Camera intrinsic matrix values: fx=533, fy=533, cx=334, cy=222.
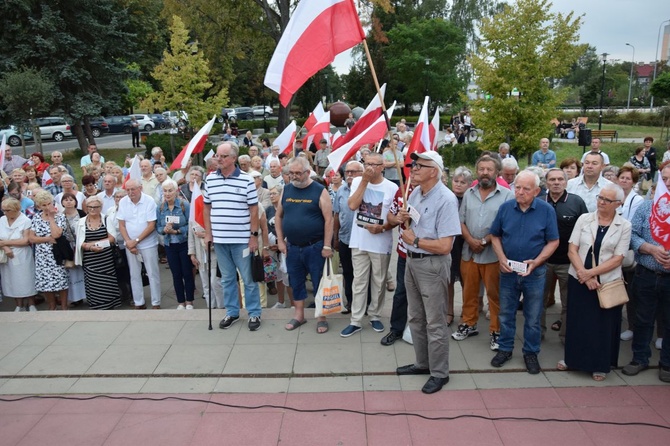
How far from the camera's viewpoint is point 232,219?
5934 millimetres

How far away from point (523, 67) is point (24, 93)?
651 inches

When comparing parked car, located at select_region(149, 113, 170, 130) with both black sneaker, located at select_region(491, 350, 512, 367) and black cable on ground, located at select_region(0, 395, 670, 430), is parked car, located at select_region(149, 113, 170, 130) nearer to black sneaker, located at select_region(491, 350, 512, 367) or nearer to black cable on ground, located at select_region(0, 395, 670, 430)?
black cable on ground, located at select_region(0, 395, 670, 430)

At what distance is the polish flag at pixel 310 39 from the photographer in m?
5.15

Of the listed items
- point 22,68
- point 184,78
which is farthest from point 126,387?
point 22,68

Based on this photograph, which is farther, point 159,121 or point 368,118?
point 159,121

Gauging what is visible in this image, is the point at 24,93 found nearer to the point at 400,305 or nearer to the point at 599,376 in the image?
the point at 400,305

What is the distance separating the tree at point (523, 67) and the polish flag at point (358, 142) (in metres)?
9.54

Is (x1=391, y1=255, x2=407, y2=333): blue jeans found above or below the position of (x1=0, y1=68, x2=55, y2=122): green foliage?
below

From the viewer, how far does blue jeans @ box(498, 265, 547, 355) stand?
196 inches

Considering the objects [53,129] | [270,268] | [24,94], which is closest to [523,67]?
[270,268]

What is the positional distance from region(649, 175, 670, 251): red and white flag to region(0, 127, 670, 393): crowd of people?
11 cm

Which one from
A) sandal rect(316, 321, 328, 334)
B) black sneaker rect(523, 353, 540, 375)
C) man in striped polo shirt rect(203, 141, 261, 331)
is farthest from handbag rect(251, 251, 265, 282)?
black sneaker rect(523, 353, 540, 375)

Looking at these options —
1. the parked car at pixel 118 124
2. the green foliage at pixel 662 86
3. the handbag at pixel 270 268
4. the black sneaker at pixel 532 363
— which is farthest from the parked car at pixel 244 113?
the black sneaker at pixel 532 363

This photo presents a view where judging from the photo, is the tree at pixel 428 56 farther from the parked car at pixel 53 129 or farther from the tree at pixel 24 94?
the tree at pixel 24 94
